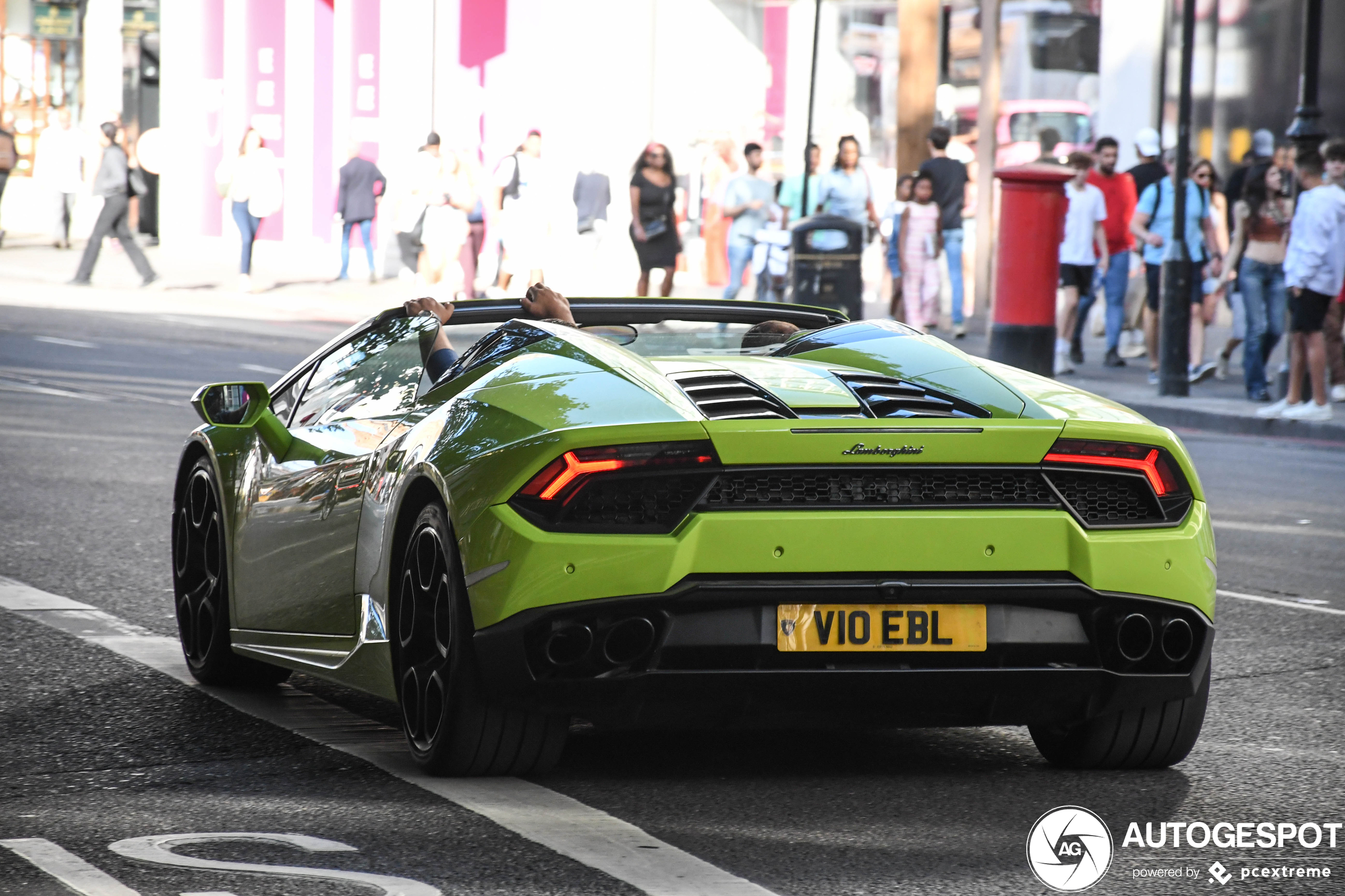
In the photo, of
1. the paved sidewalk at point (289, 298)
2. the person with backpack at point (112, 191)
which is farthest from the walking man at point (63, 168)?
the person with backpack at point (112, 191)

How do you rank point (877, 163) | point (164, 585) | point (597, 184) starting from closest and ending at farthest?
point (164, 585) < point (597, 184) < point (877, 163)

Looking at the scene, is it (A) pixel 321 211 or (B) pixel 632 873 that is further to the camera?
(A) pixel 321 211

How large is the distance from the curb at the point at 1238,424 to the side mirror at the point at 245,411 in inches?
423

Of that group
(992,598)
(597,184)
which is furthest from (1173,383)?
(992,598)

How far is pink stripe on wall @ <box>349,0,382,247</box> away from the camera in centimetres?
3428

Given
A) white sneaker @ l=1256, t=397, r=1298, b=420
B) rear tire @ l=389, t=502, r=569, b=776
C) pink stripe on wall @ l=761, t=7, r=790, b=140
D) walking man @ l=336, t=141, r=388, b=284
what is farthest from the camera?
pink stripe on wall @ l=761, t=7, r=790, b=140

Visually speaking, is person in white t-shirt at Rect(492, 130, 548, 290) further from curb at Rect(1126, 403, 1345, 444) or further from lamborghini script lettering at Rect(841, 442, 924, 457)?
lamborghini script lettering at Rect(841, 442, 924, 457)

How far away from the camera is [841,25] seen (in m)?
30.3

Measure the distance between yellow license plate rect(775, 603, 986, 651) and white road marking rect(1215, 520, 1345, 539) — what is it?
246 inches

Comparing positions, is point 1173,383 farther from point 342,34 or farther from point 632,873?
point 342,34

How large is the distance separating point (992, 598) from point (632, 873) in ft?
3.38

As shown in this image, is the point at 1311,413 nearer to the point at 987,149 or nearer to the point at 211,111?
the point at 987,149

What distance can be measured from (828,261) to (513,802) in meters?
17.4

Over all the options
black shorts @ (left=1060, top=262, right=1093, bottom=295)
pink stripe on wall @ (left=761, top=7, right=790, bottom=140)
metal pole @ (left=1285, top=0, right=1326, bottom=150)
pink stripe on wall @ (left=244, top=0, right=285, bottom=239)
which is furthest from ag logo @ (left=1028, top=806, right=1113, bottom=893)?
pink stripe on wall @ (left=244, top=0, right=285, bottom=239)
